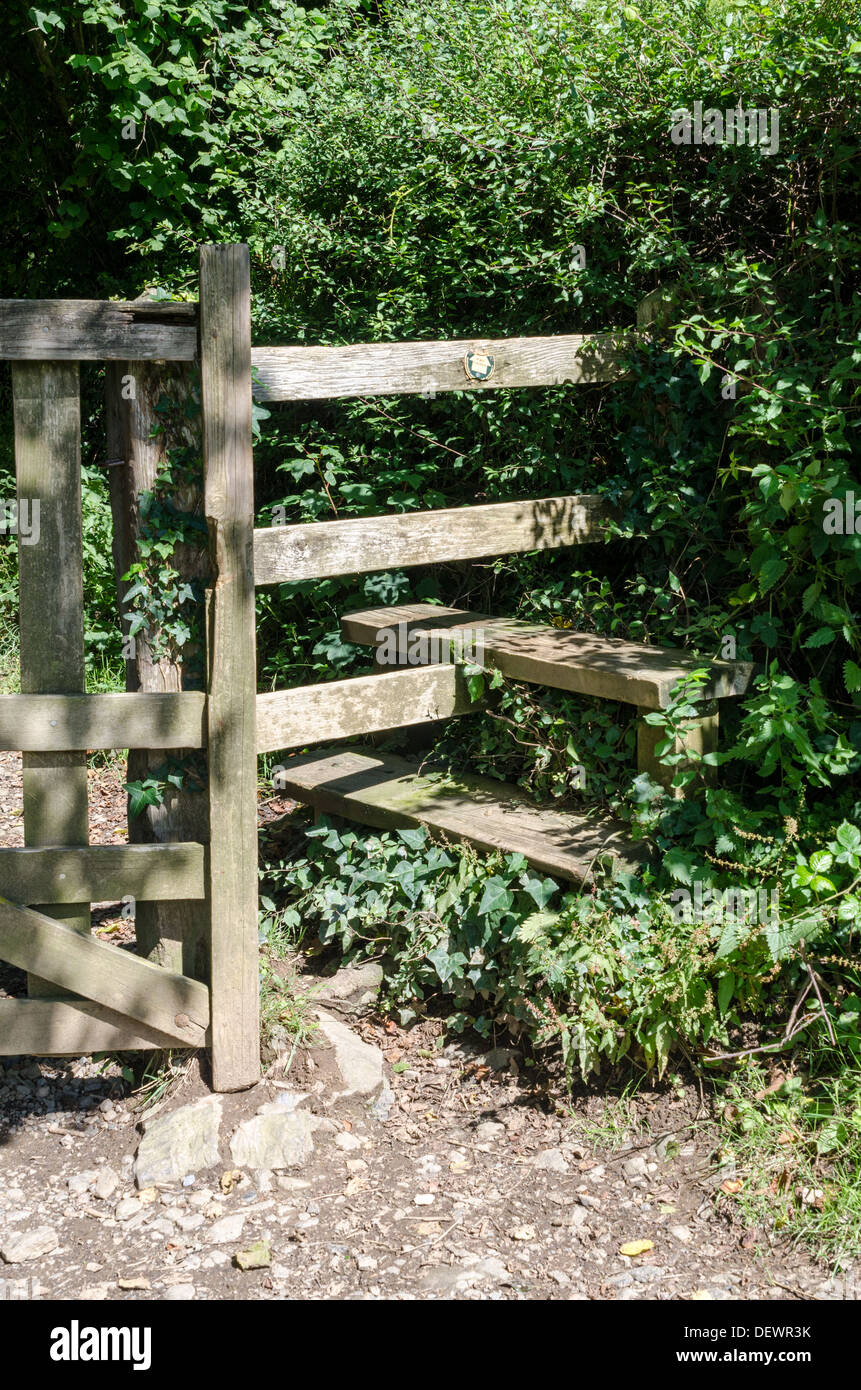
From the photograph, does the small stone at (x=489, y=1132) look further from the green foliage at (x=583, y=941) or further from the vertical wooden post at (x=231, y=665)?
the vertical wooden post at (x=231, y=665)

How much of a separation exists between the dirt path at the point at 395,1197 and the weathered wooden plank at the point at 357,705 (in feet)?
3.32

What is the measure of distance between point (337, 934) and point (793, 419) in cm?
238

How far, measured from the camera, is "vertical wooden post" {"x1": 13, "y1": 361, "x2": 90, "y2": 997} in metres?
3.27

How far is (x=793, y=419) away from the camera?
4062 mm

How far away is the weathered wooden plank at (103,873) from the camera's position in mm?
3430

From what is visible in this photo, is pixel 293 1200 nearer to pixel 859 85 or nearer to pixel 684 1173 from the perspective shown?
pixel 684 1173

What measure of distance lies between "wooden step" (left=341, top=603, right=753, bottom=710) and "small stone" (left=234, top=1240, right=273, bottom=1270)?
1958 mm

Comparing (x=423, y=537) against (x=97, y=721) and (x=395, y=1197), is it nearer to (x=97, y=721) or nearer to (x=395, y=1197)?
(x=97, y=721)

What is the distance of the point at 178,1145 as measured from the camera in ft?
11.4

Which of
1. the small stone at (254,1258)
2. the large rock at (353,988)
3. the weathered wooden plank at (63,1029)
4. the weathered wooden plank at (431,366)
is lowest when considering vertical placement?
the small stone at (254,1258)

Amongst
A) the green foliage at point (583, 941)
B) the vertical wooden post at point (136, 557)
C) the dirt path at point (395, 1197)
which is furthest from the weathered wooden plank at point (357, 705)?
the dirt path at point (395, 1197)

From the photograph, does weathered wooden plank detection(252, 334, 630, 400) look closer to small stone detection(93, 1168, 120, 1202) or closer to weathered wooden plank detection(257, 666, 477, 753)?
weathered wooden plank detection(257, 666, 477, 753)

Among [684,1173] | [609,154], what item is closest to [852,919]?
[684,1173]

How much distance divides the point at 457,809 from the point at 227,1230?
5.49ft
